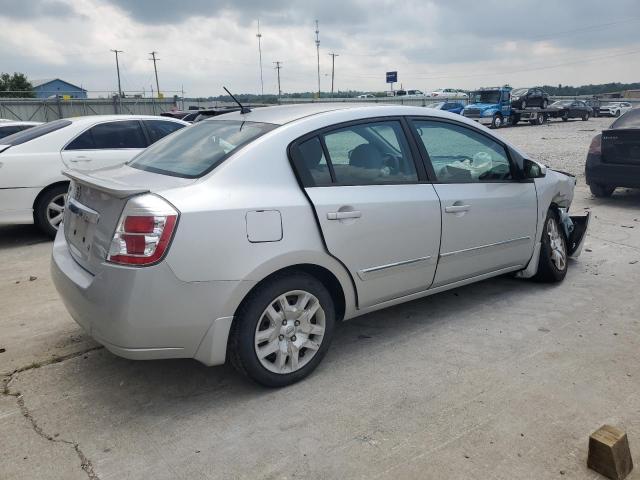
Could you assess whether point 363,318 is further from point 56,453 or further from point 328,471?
point 56,453

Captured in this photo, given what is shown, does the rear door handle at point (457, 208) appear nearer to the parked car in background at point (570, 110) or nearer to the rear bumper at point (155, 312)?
the rear bumper at point (155, 312)

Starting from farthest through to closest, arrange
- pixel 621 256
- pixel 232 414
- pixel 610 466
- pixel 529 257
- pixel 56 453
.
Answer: pixel 621 256, pixel 529 257, pixel 232 414, pixel 56 453, pixel 610 466

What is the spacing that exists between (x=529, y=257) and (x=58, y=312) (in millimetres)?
3887

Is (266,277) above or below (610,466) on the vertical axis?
above

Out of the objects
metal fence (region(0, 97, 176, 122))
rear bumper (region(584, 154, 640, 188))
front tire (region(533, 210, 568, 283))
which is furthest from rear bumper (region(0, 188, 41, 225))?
metal fence (region(0, 97, 176, 122))

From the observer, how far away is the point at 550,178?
4867 millimetres

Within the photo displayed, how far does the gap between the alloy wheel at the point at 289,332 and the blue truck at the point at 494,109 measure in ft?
103

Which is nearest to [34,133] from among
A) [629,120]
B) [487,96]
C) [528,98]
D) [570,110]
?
[629,120]

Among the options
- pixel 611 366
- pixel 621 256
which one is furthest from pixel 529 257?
pixel 621 256

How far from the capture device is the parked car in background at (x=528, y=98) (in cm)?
3669

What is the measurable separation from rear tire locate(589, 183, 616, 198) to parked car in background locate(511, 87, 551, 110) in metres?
29.1

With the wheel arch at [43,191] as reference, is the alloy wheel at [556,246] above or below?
below

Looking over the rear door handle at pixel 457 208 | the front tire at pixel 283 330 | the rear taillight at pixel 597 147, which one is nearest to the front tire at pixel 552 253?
the rear door handle at pixel 457 208

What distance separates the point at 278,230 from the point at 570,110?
4372 centimetres
